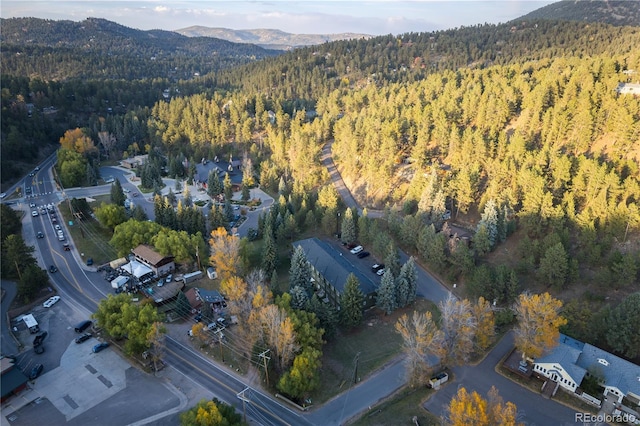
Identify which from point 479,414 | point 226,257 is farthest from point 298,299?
point 479,414

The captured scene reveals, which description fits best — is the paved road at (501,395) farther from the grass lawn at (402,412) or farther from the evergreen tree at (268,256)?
the evergreen tree at (268,256)

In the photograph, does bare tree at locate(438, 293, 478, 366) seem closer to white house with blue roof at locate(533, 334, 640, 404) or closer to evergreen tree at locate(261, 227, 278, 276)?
white house with blue roof at locate(533, 334, 640, 404)

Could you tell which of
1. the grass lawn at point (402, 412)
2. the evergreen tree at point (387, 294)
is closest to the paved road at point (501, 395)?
the grass lawn at point (402, 412)

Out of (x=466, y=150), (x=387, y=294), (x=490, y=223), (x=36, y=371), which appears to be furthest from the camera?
(x=466, y=150)

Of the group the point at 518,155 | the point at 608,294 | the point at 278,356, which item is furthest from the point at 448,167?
the point at 278,356

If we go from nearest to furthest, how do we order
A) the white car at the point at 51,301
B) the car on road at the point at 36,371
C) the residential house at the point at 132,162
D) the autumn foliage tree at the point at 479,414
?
the autumn foliage tree at the point at 479,414, the car on road at the point at 36,371, the white car at the point at 51,301, the residential house at the point at 132,162

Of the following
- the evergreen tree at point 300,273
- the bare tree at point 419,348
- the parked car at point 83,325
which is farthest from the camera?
the evergreen tree at point 300,273

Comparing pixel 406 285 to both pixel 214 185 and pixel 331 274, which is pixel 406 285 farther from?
pixel 214 185
